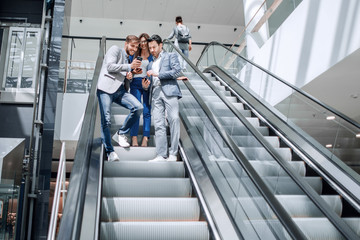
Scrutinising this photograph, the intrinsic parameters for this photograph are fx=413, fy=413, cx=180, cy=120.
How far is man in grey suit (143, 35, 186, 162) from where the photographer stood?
512 cm

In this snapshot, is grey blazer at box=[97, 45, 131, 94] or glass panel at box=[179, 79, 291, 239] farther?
grey blazer at box=[97, 45, 131, 94]

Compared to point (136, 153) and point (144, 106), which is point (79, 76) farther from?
point (136, 153)

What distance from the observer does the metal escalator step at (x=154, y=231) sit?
11.8 feet

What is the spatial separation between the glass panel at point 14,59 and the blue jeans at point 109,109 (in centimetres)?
503

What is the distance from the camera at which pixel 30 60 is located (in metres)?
9.51

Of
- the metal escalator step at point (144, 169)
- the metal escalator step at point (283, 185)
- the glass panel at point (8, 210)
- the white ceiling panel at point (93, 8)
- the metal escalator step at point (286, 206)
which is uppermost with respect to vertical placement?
the white ceiling panel at point (93, 8)

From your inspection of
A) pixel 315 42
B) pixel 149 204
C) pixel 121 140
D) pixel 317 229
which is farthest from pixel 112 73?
pixel 315 42

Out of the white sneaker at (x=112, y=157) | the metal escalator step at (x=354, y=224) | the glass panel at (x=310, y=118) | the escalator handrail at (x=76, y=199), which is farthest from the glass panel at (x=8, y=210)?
the metal escalator step at (x=354, y=224)

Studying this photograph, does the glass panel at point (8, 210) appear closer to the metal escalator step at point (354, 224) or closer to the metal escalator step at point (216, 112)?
the metal escalator step at point (216, 112)

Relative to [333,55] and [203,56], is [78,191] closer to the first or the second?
[333,55]

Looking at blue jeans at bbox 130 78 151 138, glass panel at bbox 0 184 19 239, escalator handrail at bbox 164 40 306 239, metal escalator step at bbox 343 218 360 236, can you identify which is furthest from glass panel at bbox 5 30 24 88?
metal escalator step at bbox 343 218 360 236

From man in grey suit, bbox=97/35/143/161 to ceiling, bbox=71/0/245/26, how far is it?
37.3 feet

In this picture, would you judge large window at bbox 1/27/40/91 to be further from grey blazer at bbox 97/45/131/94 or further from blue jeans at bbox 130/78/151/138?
grey blazer at bbox 97/45/131/94

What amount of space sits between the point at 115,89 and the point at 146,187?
136 cm
